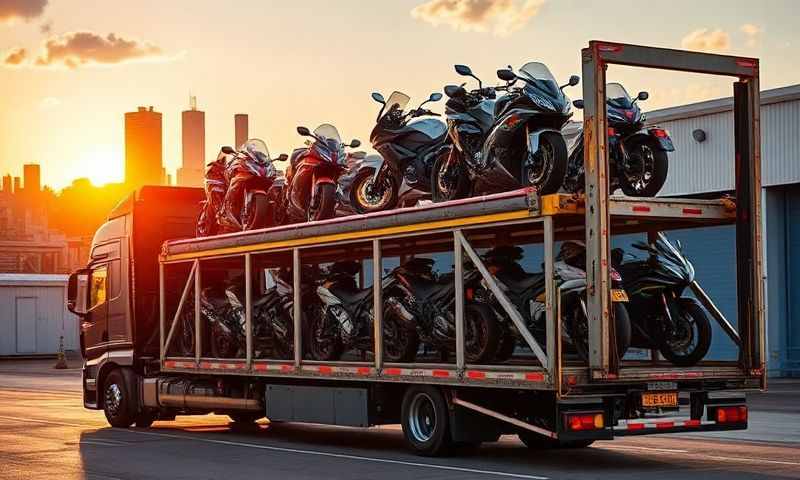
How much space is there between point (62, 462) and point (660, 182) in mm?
6917

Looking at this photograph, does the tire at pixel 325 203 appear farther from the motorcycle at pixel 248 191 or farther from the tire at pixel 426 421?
the tire at pixel 426 421

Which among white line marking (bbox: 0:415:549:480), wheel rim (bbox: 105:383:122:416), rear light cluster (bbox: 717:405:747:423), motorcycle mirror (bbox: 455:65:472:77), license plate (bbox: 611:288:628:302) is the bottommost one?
white line marking (bbox: 0:415:549:480)

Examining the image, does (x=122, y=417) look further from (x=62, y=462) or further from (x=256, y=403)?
(x=62, y=462)

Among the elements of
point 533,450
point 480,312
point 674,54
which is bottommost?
point 533,450

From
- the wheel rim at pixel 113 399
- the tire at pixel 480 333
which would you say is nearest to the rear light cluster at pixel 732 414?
the tire at pixel 480 333

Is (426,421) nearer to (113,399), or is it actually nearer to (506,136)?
(506,136)

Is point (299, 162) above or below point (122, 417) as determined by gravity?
above

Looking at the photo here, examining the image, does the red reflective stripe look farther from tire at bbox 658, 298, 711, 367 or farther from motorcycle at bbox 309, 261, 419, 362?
motorcycle at bbox 309, 261, 419, 362

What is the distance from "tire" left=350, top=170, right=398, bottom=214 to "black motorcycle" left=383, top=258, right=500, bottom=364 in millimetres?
1044

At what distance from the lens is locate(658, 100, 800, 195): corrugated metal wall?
32.9 metres

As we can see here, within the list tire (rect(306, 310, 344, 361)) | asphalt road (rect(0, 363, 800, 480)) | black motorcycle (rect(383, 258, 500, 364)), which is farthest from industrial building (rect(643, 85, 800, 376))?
black motorcycle (rect(383, 258, 500, 364))

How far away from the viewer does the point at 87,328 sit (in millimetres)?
21797

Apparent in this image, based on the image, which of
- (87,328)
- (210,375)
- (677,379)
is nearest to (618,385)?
(677,379)

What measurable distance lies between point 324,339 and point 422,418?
2.35m
